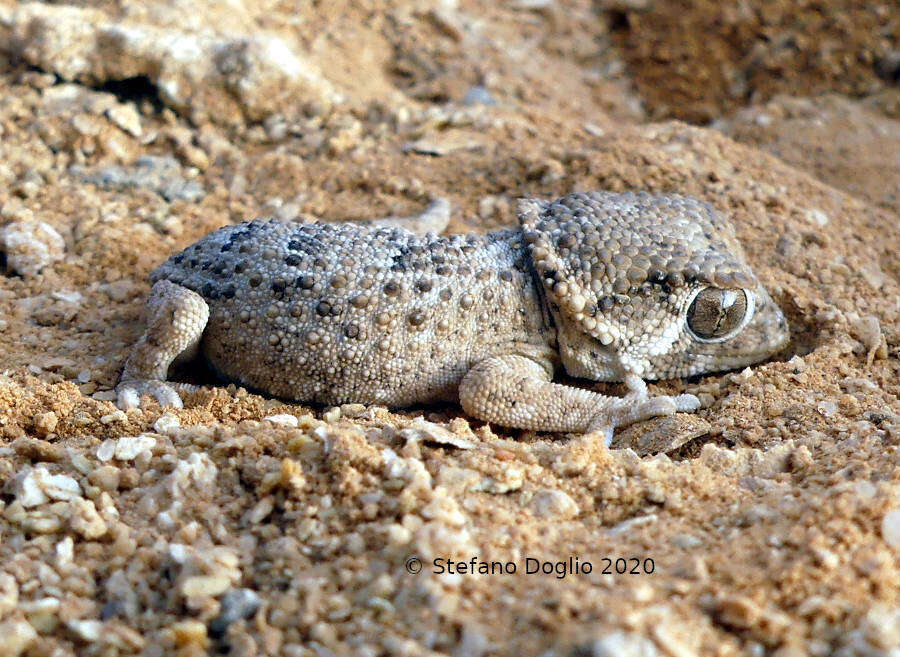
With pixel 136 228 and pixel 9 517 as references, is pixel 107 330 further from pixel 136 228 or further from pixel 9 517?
pixel 9 517

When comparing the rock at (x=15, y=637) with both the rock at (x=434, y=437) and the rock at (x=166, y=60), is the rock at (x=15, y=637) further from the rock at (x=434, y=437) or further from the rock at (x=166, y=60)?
the rock at (x=166, y=60)

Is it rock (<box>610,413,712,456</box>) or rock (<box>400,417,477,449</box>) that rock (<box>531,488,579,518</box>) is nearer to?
rock (<box>400,417,477,449</box>)

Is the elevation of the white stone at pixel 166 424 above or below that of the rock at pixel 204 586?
below

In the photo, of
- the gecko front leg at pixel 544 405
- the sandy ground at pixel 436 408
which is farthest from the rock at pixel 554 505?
the gecko front leg at pixel 544 405

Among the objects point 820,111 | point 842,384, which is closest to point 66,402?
point 842,384

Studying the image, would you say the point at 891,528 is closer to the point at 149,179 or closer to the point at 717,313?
the point at 717,313

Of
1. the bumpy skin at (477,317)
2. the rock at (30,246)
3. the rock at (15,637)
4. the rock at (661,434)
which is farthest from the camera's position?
the rock at (30,246)

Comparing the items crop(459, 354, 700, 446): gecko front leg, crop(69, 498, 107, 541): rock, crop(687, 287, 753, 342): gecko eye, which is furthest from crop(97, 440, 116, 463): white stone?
crop(687, 287, 753, 342): gecko eye
